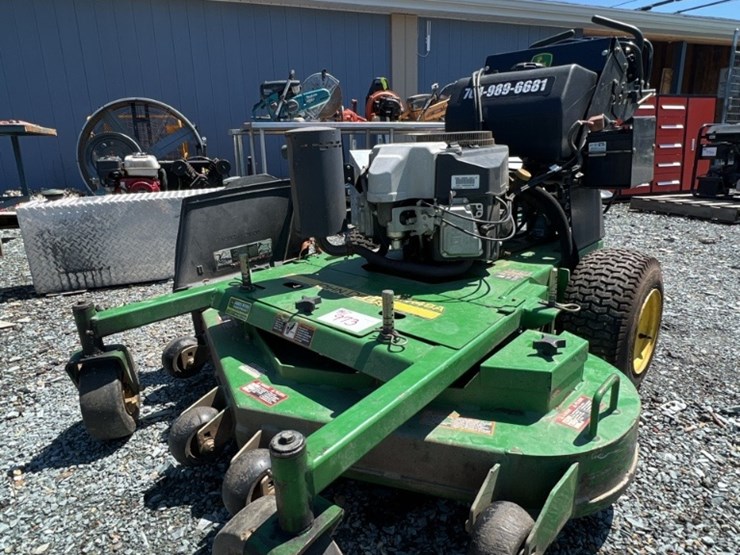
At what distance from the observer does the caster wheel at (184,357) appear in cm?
317

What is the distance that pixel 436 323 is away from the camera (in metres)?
2.29

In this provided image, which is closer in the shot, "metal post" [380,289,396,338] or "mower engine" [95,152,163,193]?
"metal post" [380,289,396,338]

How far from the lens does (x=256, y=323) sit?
2.59 m

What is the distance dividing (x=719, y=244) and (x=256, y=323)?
6381 mm

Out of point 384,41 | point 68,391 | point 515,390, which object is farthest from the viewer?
point 384,41

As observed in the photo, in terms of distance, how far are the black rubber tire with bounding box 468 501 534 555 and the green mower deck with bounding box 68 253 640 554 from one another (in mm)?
41

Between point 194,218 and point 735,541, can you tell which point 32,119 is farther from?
point 735,541

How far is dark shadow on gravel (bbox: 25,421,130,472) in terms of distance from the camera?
101 inches

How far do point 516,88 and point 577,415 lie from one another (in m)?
2.14

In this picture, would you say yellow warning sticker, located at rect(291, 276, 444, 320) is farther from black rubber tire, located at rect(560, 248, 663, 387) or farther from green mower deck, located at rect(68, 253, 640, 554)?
Result: black rubber tire, located at rect(560, 248, 663, 387)

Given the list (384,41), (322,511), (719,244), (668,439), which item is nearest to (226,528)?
(322,511)

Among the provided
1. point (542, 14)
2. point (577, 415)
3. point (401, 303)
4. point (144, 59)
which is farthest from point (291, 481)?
point (542, 14)

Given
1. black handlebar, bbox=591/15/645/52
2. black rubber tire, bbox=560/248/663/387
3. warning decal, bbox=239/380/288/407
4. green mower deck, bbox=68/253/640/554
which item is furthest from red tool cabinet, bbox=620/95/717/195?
warning decal, bbox=239/380/288/407

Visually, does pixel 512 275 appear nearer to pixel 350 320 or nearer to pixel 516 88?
pixel 350 320
